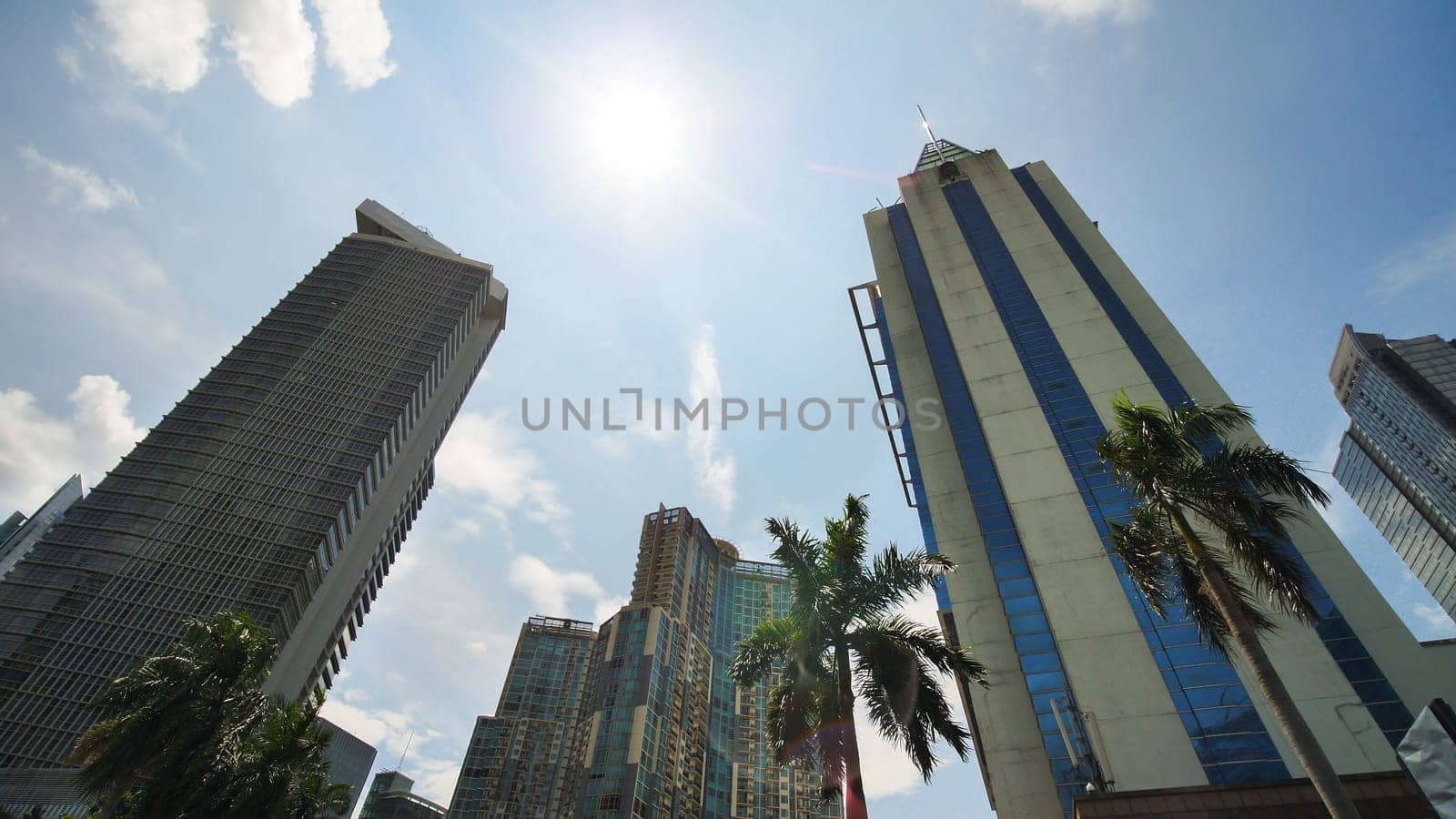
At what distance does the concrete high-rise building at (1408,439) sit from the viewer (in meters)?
119

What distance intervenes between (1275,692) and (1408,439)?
164143mm

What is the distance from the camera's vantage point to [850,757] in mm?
14789

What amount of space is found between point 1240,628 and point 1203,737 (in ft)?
86.4

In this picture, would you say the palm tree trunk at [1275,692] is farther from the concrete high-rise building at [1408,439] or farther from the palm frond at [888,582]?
the concrete high-rise building at [1408,439]

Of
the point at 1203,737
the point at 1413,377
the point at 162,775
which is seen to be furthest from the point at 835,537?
the point at 1413,377

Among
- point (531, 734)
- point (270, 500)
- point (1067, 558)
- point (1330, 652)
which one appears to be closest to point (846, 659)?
point (1067, 558)

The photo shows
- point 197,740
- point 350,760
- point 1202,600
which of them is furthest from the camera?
point 350,760

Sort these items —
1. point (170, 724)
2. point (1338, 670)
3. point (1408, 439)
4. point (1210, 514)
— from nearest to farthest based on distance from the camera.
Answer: point (1210, 514) < point (170, 724) < point (1338, 670) < point (1408, 439)

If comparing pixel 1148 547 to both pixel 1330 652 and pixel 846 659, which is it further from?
pixel 1330 652

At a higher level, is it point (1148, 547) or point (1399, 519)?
point (1399, 519)

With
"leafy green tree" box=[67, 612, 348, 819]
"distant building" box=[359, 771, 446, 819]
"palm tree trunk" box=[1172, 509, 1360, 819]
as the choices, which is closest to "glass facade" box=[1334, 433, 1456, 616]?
"palm tree trunk" box=[1172, 509, 1360, 819]

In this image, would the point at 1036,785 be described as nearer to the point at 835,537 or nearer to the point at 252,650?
the point at 835,537

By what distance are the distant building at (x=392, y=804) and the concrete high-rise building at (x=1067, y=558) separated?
498 feet

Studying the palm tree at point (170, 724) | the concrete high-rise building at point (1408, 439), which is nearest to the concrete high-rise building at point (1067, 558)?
the palm tree at point (170, 724)
